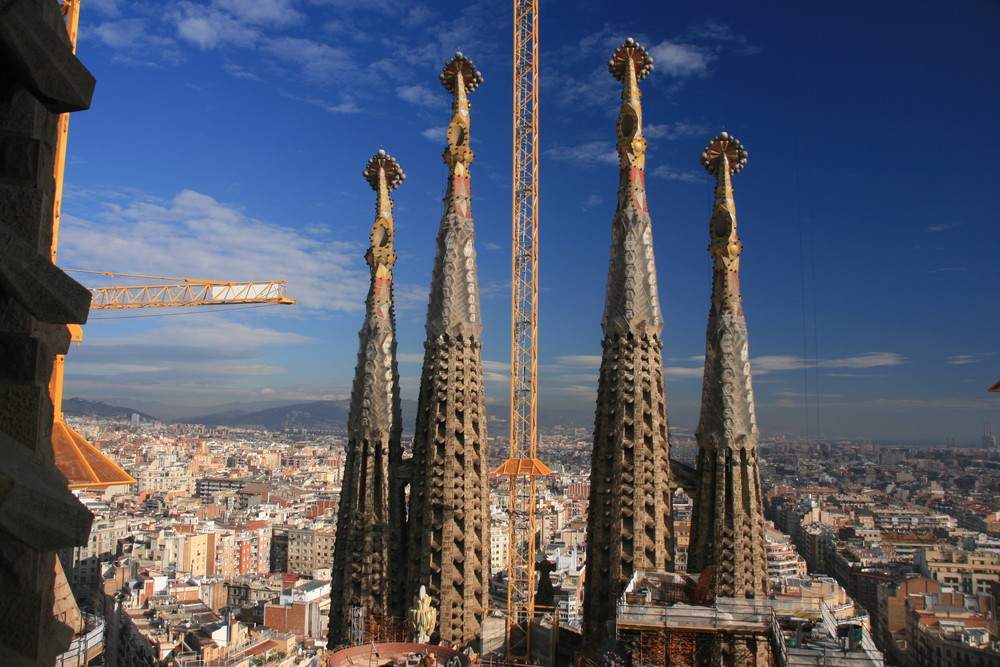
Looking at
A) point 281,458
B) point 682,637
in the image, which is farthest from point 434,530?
point 281,458

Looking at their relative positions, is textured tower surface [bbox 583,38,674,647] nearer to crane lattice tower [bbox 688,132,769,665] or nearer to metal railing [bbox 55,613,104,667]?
crane lattice tower [bbox 688,132,769,665]

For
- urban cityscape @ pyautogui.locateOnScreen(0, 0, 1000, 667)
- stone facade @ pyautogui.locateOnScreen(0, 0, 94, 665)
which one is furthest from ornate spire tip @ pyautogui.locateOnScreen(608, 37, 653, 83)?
stone facade @ pyautogui.locateOnScreen(0, 0, 94, 665)

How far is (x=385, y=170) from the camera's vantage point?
15.7 m

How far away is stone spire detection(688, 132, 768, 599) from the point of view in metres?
12.2

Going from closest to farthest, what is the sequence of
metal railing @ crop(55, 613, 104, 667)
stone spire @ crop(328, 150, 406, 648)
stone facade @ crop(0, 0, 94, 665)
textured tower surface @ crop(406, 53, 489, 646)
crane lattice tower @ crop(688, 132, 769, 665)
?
stone facade @ crop(0, 0, 94, 665) → crane lattice tower @ crop(688, 132, 769, 665) → textured tower surface @ crop(406, 53, 489, 646) → stone spire @ crop(328, 150, 406, 648) → metal railing @ crop(55, 613, 104, 667)

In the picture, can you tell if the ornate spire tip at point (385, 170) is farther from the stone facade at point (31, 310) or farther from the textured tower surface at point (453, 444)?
the stone facade at point (31, 310)

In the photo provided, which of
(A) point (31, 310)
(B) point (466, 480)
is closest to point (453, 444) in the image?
(B) point (466, 480)

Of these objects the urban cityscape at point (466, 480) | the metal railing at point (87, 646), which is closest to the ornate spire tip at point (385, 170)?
the urban cityscape at point (466, 480)

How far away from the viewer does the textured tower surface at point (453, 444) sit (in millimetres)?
13656

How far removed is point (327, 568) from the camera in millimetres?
57375

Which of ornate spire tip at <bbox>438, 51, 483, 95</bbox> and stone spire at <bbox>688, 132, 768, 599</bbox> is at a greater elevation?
ornate spire tip at <bbox>438, 51, 483, 95</bbox>

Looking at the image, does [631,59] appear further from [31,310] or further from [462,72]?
[31,310]

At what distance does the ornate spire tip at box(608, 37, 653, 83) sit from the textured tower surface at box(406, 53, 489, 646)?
2.85 m

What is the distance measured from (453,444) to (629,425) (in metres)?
2.98
